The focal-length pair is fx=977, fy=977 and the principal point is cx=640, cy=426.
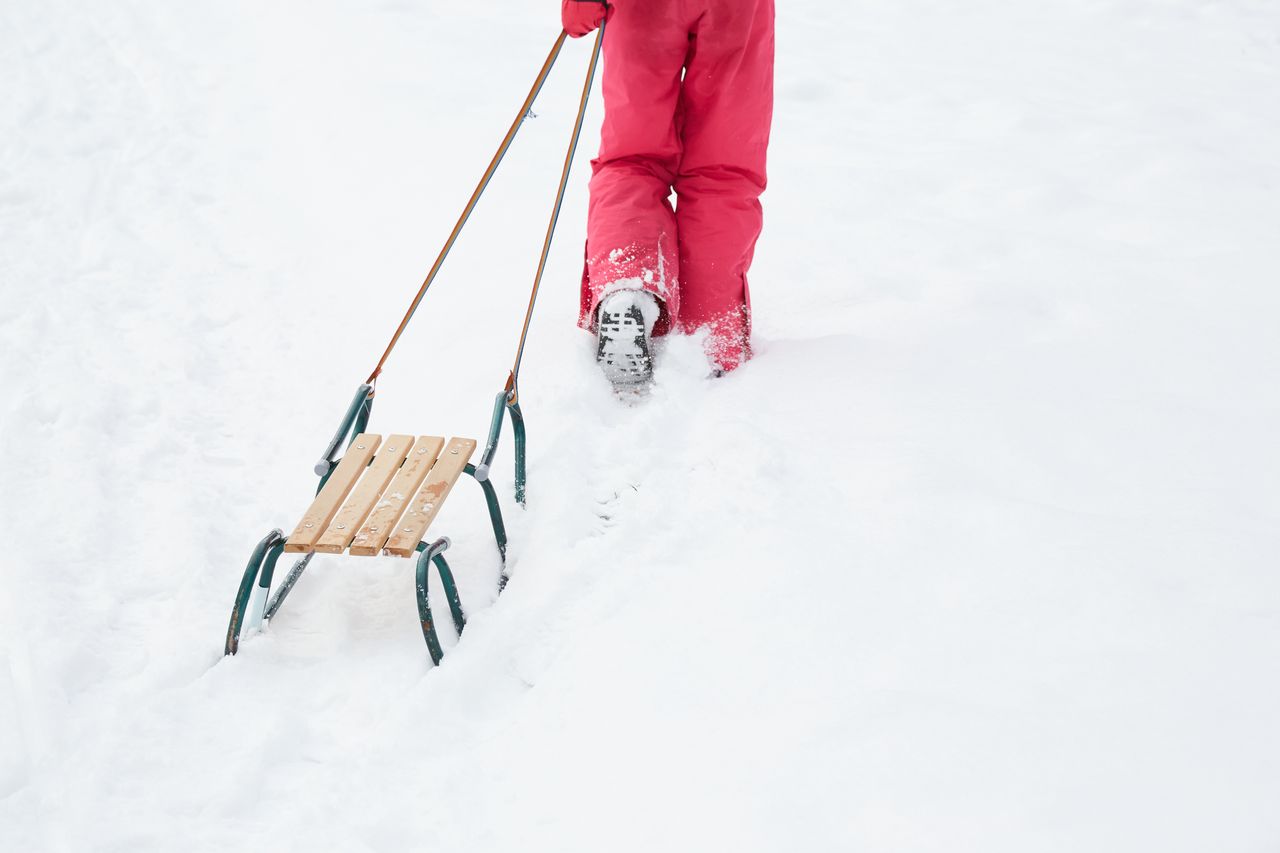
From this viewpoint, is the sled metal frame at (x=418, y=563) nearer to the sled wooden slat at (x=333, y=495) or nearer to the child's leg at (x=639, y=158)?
the sled wooden slat at (x=333, y=495)

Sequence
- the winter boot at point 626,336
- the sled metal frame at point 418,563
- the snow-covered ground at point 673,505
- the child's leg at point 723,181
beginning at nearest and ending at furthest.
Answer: the snow-covered ground at point 673,505 → the sled metal frame at point 418,563 → the winter boot at point 626,336 → the child's leg at point 723,181

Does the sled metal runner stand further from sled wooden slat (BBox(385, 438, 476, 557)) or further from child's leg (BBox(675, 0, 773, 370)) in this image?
child's leg (BBox(675, 0, 773, 370))

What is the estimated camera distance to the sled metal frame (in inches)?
76.1

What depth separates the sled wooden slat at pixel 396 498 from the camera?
194 cm

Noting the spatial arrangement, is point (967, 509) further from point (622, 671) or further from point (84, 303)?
point (84, 303)

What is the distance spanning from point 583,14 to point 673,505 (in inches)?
46.6

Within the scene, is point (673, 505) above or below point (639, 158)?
below

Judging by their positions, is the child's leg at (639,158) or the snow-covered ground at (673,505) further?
the child's leg at (639,158)

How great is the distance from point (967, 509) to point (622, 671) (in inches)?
32.9

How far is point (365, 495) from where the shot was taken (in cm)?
209

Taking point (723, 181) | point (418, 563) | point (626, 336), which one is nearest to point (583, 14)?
point (723, 181)

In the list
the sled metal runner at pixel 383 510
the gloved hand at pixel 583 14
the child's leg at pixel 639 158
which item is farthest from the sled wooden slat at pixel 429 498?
the gloved hand at pixel 583 14

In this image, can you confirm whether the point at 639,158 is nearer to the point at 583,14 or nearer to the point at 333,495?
the point at 583,14

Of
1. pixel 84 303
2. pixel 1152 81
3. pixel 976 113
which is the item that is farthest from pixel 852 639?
pixel 1152 81
